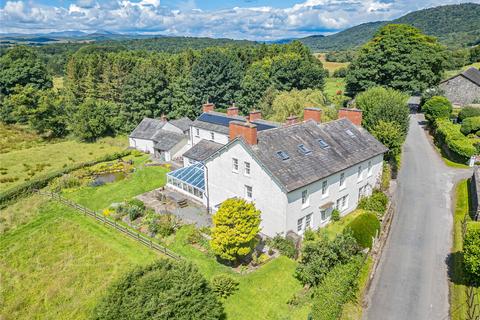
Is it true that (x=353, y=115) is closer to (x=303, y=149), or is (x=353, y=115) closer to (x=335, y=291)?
(x=303, y=149)

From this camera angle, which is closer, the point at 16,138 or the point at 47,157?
the point at 47,157

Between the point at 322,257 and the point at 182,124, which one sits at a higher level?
the point at 182,124

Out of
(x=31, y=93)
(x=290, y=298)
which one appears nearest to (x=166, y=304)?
(x=290, y=298)

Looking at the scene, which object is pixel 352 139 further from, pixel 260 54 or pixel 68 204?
pixel 260 54

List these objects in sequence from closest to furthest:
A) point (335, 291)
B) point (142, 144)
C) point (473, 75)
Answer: point (335, 291)
point (142, 144)
point (473, 75)

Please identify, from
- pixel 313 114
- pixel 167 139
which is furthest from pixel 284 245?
pixel 167 139

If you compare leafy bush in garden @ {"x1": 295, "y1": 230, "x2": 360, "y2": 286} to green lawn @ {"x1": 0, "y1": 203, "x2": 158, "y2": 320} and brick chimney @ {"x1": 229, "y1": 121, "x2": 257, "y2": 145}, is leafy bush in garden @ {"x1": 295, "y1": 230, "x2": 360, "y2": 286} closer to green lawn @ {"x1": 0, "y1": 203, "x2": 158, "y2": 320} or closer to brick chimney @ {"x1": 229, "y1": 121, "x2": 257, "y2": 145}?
brick chimney @ {"x1": 229, "y1": 121, "x2": 257, "y2": 145}
